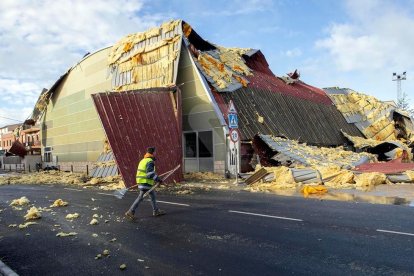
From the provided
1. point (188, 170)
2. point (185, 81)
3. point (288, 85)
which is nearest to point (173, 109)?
point (185, 81)

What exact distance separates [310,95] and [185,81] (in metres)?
16.0

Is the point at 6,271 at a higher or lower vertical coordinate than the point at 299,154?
lower

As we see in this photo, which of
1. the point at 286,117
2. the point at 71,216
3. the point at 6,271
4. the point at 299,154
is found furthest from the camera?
the point at 286,117

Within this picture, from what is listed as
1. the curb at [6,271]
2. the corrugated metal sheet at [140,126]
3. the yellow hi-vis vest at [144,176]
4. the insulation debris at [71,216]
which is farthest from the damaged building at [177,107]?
the curb at [6,271]

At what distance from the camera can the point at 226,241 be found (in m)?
6.82

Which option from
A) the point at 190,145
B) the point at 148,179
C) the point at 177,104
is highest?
the point at 177,104

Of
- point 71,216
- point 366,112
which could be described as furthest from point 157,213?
point 366,112

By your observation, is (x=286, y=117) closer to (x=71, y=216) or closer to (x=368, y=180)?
(x=368, y=180)

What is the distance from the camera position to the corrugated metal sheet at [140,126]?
1714 cm

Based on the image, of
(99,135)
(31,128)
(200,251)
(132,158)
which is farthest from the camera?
(31,128)

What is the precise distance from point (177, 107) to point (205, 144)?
300 centimetres

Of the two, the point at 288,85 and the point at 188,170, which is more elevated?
the point at 288,85

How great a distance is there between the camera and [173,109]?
1969 cm

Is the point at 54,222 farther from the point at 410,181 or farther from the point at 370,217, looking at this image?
the point at 410,181
